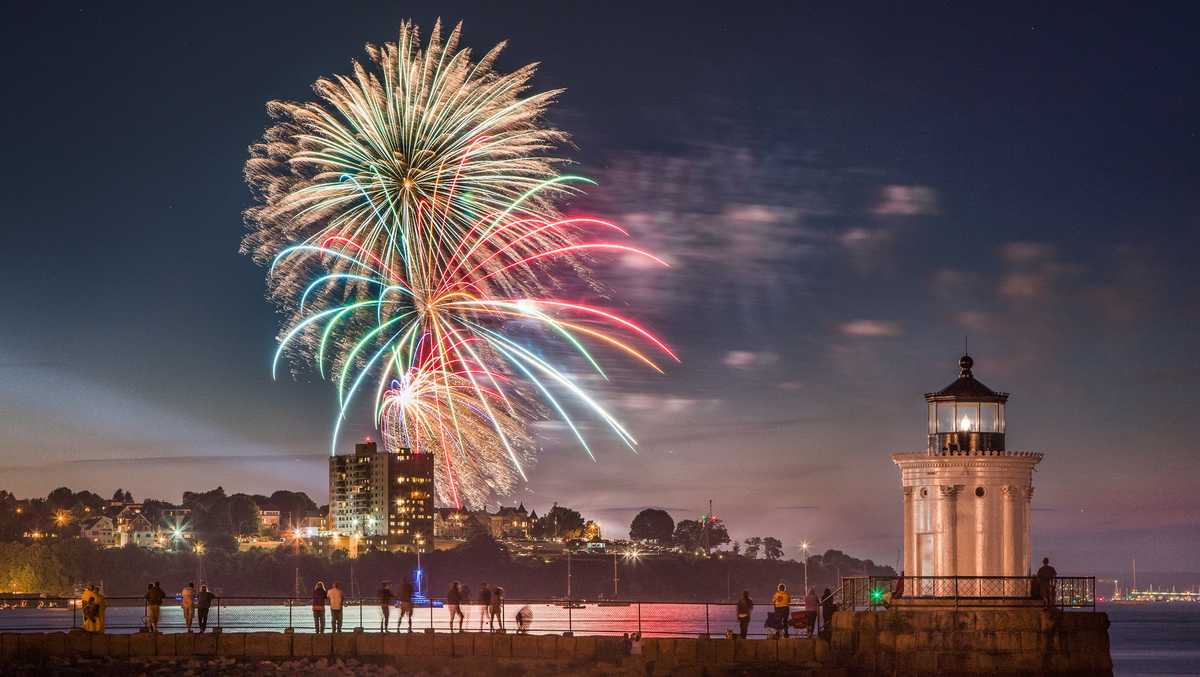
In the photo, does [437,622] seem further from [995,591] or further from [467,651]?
[995,591]

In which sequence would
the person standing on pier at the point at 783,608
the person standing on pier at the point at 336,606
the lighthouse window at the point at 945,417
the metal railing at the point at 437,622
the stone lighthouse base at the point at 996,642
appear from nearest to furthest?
the stone lighthouse base at the point at 996,642 → the lighthouse window at the point at 945,417 → the person standing on pier at the point at 783,608 → the person standing on pier at the point at 336,606 → the metal railing at the point at 437,622

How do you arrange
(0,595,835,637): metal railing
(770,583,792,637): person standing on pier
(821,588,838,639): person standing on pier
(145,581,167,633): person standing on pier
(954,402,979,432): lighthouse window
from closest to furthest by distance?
(954,402,979,432): lighthouse window → (821,588,838,639): person standing on pier → (770,583,792,637): person standing on pier → (145,581,167,633): person standing on pier → (0,595,835,637): metal railing

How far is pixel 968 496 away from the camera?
36750 millimetres

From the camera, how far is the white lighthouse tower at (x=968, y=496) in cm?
3656

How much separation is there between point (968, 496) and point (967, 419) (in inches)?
73.9

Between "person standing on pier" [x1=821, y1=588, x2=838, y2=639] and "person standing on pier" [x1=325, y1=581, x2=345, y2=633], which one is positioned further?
"person standing on pier" [x1=325, y1=581, x2=345, y2=633]

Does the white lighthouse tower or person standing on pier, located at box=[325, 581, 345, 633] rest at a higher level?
the white lighthouse tower

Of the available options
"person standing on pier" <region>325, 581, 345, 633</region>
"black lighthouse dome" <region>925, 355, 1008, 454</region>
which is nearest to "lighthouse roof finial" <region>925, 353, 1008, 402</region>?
"black lighthouse dome" <region>925, 355, 1008, 454</region>

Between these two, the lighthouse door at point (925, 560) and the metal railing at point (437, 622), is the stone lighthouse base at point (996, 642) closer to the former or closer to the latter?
the lighthouse door at point (925, 560)

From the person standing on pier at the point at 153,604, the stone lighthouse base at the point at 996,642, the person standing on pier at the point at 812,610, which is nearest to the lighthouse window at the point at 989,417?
the stone lighthouse base at the point at 996,642

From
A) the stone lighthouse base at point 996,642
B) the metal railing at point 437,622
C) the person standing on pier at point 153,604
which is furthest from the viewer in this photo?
the metal railing at point 437,622

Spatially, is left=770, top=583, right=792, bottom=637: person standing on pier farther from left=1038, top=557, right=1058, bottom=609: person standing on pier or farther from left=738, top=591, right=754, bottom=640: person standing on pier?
left=1038, top=557, right=1058, bottom=609: person standing on pier

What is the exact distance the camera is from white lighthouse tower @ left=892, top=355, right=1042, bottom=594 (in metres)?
36.6

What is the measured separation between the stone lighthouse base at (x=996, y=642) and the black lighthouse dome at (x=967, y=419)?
388 centimetres
